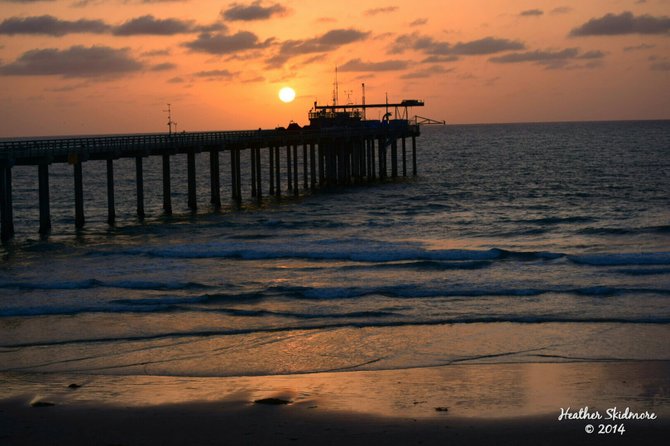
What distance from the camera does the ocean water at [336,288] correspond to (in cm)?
1919

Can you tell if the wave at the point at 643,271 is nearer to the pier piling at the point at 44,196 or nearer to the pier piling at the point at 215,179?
the pier piling at the point at 44,196

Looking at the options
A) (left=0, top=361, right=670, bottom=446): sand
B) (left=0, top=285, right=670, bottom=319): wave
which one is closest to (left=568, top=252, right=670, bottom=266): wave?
(left=0, top=285, right=670, bottom=319): wave

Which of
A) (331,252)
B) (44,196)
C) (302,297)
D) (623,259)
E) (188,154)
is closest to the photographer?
(302,297)

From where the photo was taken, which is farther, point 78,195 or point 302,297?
point 78,195

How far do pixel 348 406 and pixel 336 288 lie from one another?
1187cm

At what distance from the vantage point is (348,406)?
15.1 meters

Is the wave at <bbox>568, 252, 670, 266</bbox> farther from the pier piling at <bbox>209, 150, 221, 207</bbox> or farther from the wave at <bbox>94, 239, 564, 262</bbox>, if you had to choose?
the pier piling at <bbox>209, 150, 221, 207</bbox>

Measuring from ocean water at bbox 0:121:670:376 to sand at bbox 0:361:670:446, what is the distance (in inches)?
34.4

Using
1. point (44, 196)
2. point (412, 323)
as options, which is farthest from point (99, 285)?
point (44, 196)

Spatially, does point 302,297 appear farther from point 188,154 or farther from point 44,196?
point 188,154

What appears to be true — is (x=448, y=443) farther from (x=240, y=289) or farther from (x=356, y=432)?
(x=240, y=289)

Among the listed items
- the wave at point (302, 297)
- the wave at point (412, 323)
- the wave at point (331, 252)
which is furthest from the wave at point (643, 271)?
the wave at point (412, 323)

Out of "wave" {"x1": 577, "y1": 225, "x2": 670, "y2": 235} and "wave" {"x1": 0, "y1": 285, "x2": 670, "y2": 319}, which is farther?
"wave" {"x1": 577, "y1": 225, "x2": 670, "y2": 235}

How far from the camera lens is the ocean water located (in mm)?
19188
